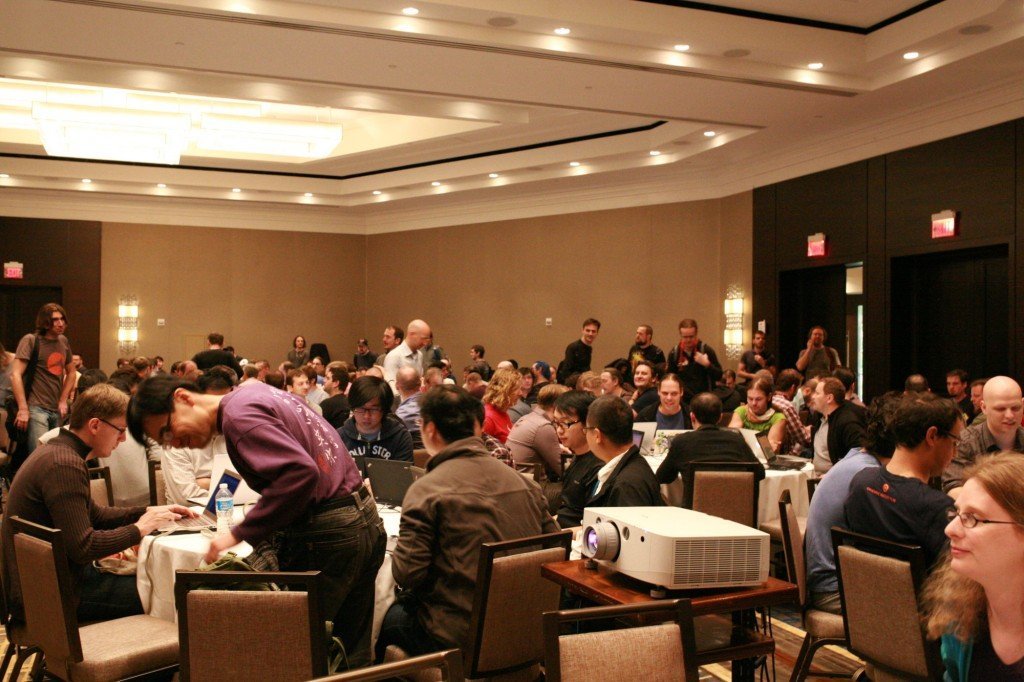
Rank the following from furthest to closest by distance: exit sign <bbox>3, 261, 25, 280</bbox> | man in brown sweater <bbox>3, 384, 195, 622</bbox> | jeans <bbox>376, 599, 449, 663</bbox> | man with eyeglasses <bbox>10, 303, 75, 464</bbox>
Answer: exit sign <bbox>3, 261, 25, 280</bbox>
man with eyeglasses <bbox>10, 303, 75, 464</bbox>
man in brown sweater <bbox>3, 384, 195, 622</bbox>
jeans <bbox>376, 599, 449, 663</bbox>

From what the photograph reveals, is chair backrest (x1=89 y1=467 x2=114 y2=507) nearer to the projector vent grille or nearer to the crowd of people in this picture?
the crowd of people

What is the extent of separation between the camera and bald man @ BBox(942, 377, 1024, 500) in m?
4.95

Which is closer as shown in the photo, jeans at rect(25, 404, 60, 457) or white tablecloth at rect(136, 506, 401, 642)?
white tablecloth at rect(136, 506, 401, 642)

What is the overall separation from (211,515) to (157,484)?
115 cm

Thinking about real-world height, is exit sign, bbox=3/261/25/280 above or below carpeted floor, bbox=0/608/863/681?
above

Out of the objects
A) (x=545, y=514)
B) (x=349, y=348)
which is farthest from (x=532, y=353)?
(x=545, y=514)

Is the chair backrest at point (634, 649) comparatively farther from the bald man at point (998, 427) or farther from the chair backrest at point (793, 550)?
the bald man at point (998, 427)

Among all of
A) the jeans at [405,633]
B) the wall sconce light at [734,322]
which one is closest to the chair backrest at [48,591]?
the jeans at [405,633]

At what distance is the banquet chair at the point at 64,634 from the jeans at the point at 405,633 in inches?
29.2

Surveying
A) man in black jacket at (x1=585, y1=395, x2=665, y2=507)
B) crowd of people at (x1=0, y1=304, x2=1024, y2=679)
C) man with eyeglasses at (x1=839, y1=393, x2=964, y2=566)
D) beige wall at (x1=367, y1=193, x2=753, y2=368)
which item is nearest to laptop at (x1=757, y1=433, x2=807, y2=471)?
crowd of people at (x1=0, y1=304, x2=1024, y2=679)

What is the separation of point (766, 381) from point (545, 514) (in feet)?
12.2

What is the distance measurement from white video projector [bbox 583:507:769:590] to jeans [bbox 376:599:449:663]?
30.1 inches

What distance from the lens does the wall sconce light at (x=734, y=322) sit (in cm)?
1223

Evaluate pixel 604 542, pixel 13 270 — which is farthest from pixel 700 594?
pixel 13 270
